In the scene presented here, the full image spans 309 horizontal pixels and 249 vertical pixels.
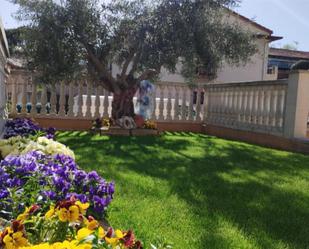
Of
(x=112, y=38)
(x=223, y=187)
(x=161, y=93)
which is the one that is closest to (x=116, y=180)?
(x=223, y=187)

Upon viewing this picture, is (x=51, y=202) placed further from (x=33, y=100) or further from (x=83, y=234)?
(x=33, y=100)

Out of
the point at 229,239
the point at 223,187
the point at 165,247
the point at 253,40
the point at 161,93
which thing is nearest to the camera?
the point at 165,247

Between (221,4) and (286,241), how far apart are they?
7183 mm

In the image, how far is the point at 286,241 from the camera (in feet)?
9.30

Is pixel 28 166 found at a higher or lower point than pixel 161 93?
lower

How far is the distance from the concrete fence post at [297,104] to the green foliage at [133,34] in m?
2.37

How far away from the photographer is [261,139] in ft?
27.5

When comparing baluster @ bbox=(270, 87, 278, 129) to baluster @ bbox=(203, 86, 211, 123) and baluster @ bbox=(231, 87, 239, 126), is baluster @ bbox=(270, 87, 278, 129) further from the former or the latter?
baluster @ bbox=(203, 86, 211, 123)

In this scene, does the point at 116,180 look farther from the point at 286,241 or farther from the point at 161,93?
the point at 161,93

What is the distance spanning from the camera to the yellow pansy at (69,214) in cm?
161

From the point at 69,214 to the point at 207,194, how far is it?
98.8 inches

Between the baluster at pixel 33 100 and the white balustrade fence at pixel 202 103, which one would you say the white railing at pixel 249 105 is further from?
the baluster at pixel 33 100

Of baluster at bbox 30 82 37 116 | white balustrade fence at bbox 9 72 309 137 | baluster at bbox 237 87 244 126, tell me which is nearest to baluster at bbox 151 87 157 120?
white balustrade fence at bbox 9 72 309 137

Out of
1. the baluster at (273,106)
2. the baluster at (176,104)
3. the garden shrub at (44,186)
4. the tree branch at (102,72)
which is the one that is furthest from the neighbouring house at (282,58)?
the garden shrub at (44,186)
